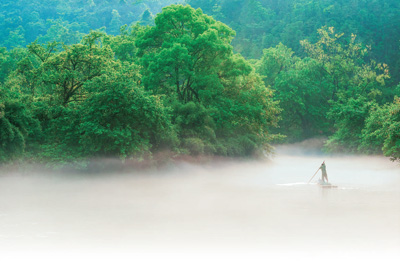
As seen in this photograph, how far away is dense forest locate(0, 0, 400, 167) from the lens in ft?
123

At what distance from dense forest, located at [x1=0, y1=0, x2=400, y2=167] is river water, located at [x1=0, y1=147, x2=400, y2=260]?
302 cm

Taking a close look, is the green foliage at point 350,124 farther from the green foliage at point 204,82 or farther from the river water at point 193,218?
the river water at point 193,218

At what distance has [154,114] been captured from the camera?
38.6 m

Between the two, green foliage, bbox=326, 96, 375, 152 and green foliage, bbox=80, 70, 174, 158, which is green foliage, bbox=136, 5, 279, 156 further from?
green foliage, bbox=326, 96, 375, 152

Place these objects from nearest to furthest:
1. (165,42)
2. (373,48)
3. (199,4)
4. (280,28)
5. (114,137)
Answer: (114,137), (165,42), (373,48), (280,28), (199,4)

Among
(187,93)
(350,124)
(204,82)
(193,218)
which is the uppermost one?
(204,82)

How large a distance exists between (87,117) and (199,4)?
75941 millimetres

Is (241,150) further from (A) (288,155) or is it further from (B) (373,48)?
(B) (373,48)

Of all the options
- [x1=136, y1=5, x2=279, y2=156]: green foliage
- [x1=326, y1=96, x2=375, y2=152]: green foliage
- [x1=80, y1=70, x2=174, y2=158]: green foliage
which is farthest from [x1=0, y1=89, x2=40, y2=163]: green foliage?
[x1=326, y1=96, x2=375, y2=152]: green foliage

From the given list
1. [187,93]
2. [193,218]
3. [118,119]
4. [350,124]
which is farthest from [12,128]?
[350,124]

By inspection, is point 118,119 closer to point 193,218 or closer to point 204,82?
point 204,82

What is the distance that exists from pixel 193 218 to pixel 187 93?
93.2 feet

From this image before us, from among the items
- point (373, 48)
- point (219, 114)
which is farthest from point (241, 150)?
point (373, 48)

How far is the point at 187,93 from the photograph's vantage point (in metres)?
50.7
